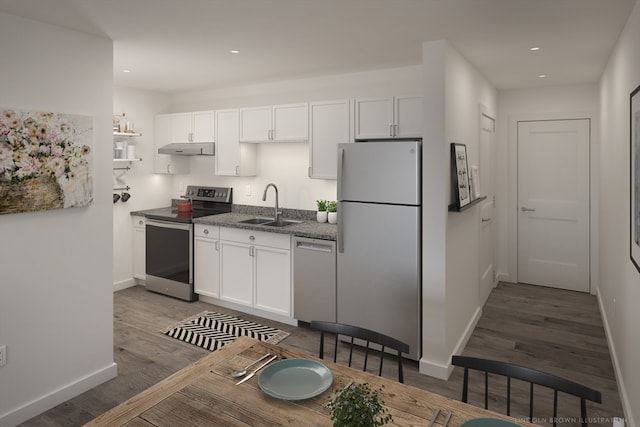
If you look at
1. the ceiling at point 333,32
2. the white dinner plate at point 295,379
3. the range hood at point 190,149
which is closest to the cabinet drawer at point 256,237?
the range hood at point 190,149

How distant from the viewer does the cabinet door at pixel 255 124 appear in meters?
4.53

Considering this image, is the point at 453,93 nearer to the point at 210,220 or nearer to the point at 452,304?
the point at 452,304

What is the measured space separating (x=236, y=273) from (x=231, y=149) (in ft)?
4.61

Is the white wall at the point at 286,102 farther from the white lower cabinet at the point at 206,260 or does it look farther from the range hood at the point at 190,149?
the white lower cabinet at the point at 206,260

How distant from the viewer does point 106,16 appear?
2570 mm

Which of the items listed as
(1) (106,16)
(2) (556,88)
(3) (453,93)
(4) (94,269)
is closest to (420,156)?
(3) (453,93)

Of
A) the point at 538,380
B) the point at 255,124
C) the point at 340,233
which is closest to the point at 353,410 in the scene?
the point at 538,380

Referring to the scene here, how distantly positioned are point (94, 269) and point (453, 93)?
2.87 meters

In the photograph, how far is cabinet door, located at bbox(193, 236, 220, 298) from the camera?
15.0ft

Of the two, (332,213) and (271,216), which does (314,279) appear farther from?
(271,216)

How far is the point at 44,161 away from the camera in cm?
266

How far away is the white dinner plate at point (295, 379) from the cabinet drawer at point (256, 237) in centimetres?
235

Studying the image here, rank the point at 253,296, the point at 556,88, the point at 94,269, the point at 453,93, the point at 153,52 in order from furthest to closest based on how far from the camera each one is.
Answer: the point at 556,88
the point at 253,296
the point at 153,52
the point at 453,93
the point at 94,269

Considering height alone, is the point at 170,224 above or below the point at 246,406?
above
